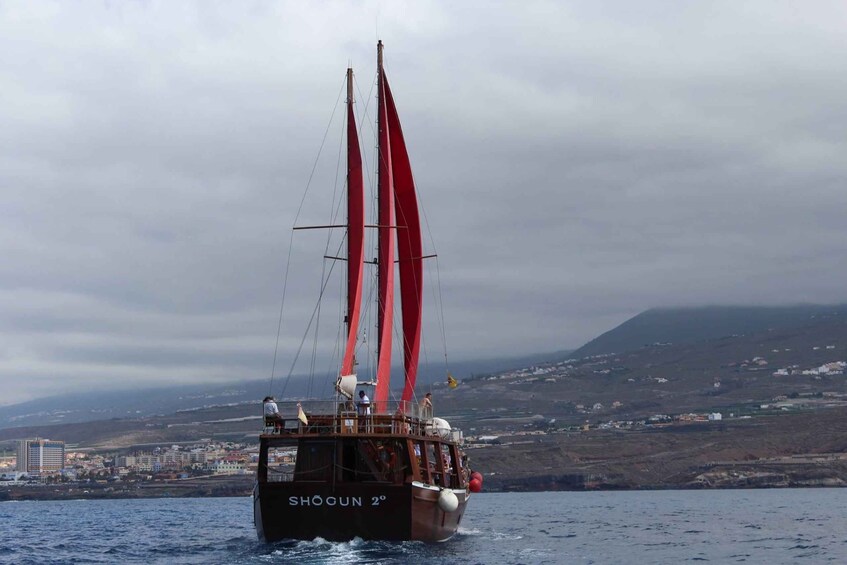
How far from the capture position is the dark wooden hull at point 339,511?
53.7m

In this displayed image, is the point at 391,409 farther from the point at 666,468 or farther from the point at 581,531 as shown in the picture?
the point at 666,468

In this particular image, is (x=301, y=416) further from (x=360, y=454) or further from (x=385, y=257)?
(x=385, y=257)

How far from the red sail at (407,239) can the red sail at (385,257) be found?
109 cm

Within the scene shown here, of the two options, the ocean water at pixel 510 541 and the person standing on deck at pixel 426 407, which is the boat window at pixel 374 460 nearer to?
the ocean water at pixel 510 541

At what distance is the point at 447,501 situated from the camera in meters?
57.2

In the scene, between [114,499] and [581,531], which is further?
[114,499]

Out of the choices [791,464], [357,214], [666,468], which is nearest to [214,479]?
[666,468]

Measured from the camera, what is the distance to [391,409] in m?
63.2

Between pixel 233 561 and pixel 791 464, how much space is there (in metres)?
142

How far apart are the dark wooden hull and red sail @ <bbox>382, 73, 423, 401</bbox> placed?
16002 millimetres

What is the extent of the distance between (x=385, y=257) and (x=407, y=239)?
629 centimetres

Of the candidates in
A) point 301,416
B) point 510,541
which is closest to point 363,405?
point 301,416

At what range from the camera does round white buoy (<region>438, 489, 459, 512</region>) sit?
187 feet

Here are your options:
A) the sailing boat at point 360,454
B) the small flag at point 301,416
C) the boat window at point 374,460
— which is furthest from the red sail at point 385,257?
the small flag at point 301,416
